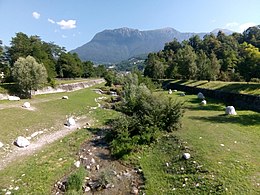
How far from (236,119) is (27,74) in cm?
3336

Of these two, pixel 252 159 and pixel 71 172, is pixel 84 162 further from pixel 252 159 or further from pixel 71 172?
pixel 252 159

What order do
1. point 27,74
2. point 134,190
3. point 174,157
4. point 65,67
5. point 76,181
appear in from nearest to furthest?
1. point 134,190
2. point 76,181
3. point 174,157
4. point 27,74
5. point 65,67

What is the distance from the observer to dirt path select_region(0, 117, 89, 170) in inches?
690

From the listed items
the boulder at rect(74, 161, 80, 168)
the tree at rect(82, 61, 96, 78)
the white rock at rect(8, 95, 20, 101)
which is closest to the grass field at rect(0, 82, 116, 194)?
the boulder at rect(74, 161, 80, 168)

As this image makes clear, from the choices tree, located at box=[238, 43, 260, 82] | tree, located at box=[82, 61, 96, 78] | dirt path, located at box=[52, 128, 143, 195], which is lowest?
tree, located at box=[82, 61, 96, 78]

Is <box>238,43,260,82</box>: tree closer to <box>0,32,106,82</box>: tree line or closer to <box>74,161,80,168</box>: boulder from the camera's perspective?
<box>74,161,80,168</box>: boulder

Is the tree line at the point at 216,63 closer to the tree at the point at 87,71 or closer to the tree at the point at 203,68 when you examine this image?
the tree at the point at 203,68

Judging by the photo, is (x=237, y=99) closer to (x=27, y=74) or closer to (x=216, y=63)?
(x=216, y=63)

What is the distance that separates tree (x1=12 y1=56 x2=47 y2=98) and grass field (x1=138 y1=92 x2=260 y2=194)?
99.5 feet

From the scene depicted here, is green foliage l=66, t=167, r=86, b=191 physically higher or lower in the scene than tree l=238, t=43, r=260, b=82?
lower

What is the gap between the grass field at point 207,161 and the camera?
42.1 ft

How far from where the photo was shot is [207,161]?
1522cm

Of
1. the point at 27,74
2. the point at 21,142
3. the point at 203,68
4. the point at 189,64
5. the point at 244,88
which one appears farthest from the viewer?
the point at 189,64

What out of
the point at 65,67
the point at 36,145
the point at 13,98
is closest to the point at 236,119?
the point at 36,145
